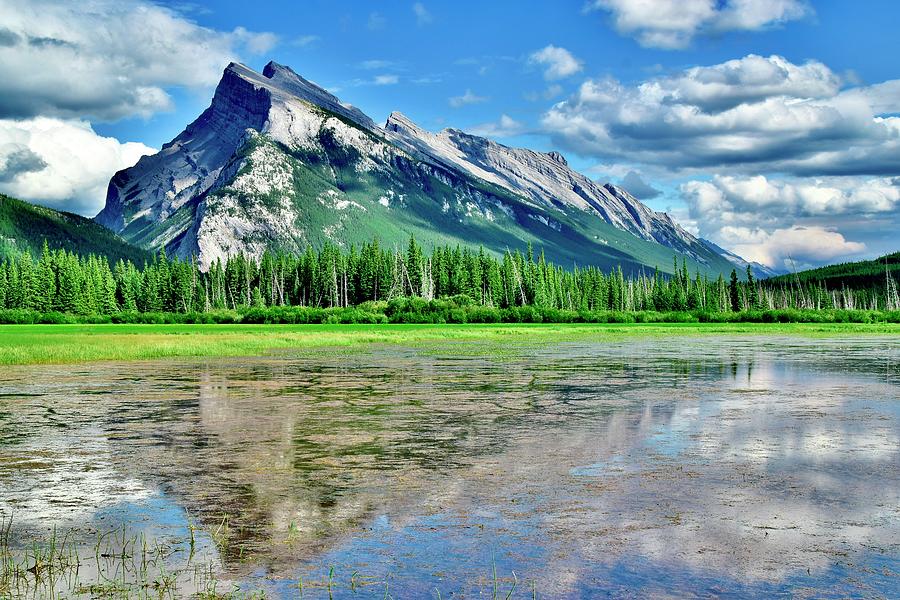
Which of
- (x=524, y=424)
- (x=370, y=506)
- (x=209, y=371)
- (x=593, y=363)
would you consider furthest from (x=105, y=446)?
(x=593, y=363)

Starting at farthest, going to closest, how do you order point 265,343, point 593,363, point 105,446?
point 265,343 < point 593,363 < point 105,446

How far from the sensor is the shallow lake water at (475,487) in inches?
427

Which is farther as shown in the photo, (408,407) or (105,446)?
(408,407)

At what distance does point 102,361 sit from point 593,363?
3137 centimetres

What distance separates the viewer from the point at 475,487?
52.2 feet

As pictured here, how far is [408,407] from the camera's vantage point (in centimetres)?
2850

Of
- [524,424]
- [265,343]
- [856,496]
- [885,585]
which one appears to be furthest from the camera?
[265,343]

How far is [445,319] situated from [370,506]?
432ft

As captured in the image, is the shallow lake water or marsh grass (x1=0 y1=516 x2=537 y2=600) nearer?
Result: marsh grass (x1=0 y1=516 x2=537 y2=600)

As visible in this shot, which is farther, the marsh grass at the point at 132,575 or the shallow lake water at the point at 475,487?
the shallow lake water at the point at 475,487

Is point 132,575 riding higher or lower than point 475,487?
higher

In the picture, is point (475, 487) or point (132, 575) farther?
point (475, 487)

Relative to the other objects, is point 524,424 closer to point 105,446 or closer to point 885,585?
point 105,446

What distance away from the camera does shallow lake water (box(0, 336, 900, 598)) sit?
1085cm
